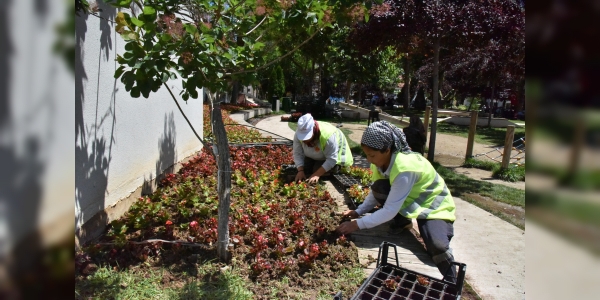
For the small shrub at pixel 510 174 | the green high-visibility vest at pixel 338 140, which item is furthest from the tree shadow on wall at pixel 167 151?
the small shrub at pixel 510 174

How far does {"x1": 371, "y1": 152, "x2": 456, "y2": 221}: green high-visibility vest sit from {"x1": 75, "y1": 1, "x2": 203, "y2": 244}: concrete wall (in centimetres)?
271

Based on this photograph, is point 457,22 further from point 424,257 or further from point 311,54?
point 311,54

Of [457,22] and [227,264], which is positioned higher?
[457,22]

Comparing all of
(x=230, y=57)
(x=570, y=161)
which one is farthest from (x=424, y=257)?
(x=570, y=161)

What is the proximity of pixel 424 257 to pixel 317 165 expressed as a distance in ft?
8.94

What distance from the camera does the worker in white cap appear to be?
573 centimetres

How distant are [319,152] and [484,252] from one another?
2.68 metres

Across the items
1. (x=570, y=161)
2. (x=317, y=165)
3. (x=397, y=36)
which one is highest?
(x=397, y=36)

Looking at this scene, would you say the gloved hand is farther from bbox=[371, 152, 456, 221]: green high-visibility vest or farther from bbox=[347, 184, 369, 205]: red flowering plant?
bbox=[371, 152, 456, 221]: green high-visibility vest

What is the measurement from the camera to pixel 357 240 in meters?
4.24

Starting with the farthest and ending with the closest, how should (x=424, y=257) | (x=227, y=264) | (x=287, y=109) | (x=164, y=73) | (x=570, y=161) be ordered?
(x=287, y=109)
(x=424, y=257)
(x=227, y=264)
(x=164, y=73)
(x=570, y=161)

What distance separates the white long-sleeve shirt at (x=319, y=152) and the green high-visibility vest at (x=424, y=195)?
2.10 metres

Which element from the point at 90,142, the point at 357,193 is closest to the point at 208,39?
the point at 90,142

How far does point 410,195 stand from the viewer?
12.7 ft
